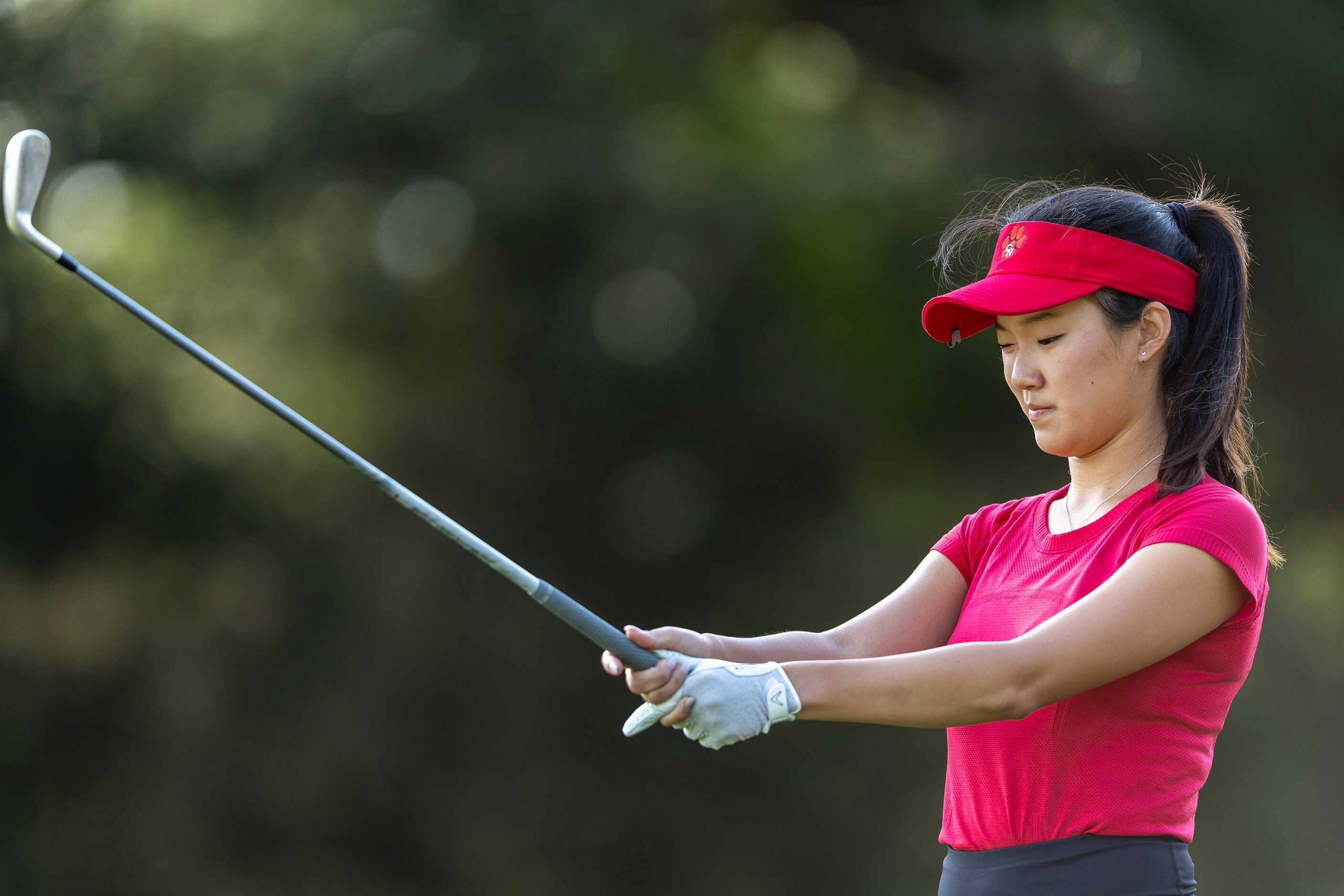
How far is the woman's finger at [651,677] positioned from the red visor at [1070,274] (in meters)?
0.56

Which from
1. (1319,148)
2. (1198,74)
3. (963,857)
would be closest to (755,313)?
(1198,74)

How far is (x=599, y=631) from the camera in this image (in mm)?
1551

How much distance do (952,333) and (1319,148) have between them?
13.1 ft

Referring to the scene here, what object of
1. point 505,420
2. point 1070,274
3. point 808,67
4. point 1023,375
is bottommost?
point 505,420

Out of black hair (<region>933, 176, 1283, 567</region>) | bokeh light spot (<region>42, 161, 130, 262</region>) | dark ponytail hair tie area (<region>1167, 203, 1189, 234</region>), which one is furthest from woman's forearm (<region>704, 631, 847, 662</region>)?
bokeh light spot (<region>42, 161, 130, 262</region>)

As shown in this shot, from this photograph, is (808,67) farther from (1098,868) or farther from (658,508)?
(1098,868)

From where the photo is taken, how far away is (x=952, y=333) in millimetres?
1807

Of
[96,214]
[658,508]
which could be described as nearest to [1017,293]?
[658,508]

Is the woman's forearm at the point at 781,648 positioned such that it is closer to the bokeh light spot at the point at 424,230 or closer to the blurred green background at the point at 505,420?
the blurred green background at the point at 505,420

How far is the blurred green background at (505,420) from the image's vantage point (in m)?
4.64

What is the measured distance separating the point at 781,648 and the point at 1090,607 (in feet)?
1.65

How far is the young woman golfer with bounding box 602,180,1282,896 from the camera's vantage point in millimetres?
1412

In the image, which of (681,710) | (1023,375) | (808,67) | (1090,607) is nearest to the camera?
(1090,607)

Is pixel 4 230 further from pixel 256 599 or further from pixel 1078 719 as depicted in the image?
pixel 1078 719
